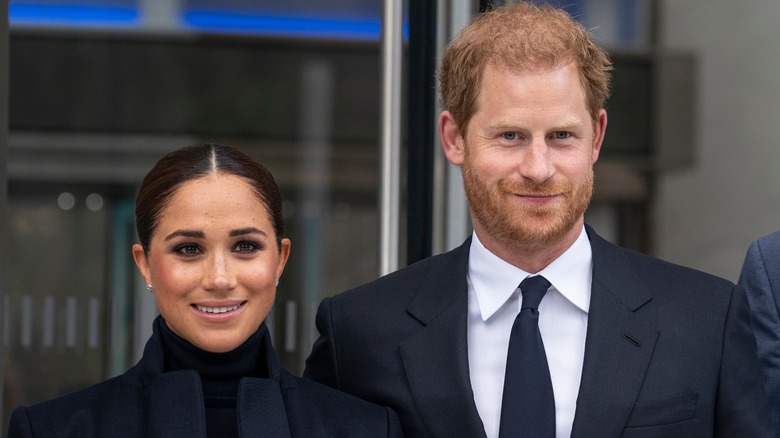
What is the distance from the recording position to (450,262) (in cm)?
252

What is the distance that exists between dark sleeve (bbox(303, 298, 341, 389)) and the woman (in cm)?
21

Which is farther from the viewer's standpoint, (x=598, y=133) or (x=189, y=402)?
(x=598, y=133)

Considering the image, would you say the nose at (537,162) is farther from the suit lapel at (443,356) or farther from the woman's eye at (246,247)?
the woman's eye at (246,247)

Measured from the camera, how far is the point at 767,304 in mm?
2580

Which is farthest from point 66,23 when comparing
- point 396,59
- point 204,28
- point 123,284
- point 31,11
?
point 396,59

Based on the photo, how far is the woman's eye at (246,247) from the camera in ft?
7.30

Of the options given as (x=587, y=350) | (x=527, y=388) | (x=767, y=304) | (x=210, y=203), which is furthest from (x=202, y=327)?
(x=767, y=304)

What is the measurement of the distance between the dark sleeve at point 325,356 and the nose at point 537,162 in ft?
1.75

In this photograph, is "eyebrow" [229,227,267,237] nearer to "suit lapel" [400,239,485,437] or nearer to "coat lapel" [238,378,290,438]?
"coat lapel" [238,378,290,438]

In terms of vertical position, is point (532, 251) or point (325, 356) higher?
point (532, 251)

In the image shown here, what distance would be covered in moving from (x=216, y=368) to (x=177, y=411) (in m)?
0.11

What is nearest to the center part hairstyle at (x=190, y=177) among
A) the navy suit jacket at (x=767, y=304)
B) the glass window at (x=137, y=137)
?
the navy suit jacket at (x=767, y=304)

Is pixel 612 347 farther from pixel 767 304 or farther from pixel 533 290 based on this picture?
pixel 767 304

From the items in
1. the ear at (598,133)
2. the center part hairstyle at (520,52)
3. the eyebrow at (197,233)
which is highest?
the center part hairstyle at (520,52)
